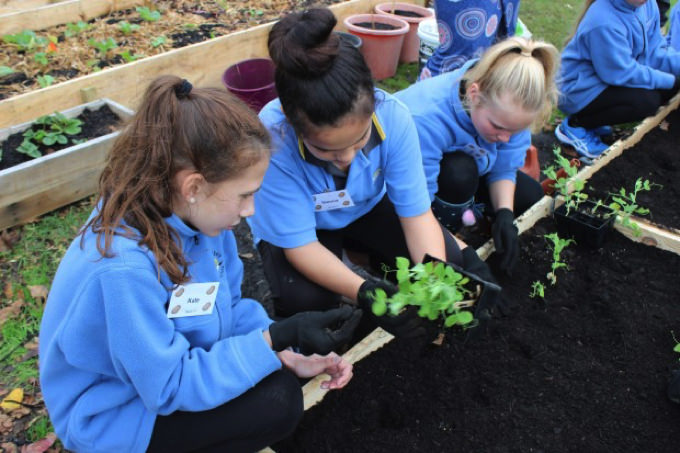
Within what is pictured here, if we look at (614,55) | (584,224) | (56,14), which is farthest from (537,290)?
(56,14)

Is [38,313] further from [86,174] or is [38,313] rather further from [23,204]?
[86,174]

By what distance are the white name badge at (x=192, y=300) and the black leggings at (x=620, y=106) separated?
3.24 m

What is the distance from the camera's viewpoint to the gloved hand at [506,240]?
236cm

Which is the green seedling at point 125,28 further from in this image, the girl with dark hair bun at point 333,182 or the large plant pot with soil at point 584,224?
the large plant pot with soil at point 584,224

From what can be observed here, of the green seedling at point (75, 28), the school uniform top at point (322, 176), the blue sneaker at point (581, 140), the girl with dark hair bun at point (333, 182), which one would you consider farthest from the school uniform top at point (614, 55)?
the green seedling at point (75, 28)

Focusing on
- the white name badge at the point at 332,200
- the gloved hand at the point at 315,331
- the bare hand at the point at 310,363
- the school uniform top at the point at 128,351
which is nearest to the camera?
the school uniform top at the point at 128,351

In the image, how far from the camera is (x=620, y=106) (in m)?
3.66

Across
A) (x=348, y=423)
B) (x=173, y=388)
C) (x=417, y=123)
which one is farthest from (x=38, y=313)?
(x=417, y=123)

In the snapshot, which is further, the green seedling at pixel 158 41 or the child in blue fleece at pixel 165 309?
the green seedling at pixel 158 41

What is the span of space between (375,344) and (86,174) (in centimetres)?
191

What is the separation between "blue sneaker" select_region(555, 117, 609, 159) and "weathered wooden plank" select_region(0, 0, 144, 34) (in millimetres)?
3976

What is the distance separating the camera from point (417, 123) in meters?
2.37

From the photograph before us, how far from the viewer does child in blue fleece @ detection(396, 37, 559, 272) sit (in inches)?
82.2

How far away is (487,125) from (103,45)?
3.30 m
